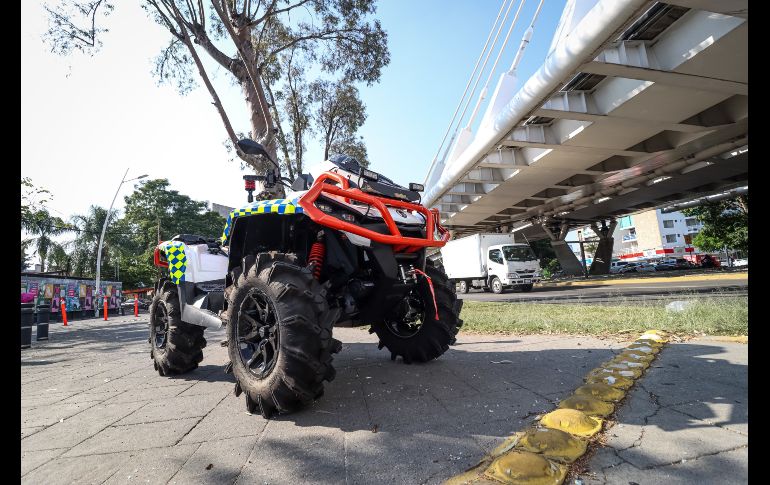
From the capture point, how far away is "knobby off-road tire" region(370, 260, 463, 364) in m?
3.82

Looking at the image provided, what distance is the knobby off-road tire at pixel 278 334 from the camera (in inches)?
97.7

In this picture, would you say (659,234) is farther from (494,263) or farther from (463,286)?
(494,263)

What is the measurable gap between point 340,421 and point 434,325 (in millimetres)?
1615

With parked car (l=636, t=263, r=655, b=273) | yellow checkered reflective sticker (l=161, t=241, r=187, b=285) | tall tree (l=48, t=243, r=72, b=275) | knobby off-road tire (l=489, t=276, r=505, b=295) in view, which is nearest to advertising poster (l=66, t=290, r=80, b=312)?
tall tree (l=48, t=243, r=72, b=275)

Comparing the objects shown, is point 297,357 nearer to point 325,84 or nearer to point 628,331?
point 628,331

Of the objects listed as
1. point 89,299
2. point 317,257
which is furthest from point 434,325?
point 89,299

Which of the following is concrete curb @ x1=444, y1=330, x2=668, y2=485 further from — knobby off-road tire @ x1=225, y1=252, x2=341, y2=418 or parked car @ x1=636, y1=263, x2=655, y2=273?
parked car @ x1=636, y1=263, x2=655, y2=273

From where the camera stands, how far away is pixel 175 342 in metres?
4.06

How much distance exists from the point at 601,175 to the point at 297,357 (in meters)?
25.7

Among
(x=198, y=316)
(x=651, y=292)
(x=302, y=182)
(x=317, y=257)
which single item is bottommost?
(x=651, y=292)

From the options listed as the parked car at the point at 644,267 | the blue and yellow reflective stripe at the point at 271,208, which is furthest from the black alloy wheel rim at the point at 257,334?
the parked car at the point at 644,267

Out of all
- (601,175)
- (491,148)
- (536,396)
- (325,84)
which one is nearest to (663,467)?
(536,396)

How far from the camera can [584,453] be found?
1.86 m
